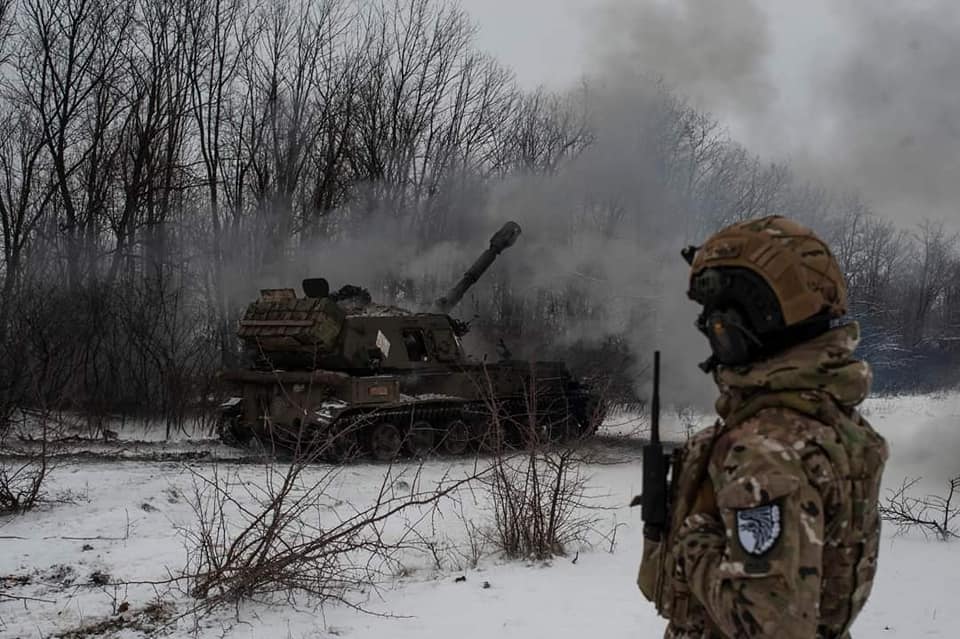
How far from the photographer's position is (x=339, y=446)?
40.1 feet

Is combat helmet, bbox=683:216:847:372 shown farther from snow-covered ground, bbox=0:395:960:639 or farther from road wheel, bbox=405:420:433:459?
road wheel, bbox=405:420:433:459

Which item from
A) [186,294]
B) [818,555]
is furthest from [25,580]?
[186,294]

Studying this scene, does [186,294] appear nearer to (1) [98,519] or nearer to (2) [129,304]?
(2) [129,304]

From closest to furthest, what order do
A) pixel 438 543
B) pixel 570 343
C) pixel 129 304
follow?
1. pixel 438 543
2. pixel 129 304
3. pixel 570 343

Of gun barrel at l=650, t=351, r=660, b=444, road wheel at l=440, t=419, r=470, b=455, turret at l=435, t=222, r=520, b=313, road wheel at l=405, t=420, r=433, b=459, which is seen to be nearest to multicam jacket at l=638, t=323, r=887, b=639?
gun barrel at l=650, t=351, r=660, b=444

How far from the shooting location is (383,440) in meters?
12.4

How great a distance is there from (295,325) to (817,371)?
11341 mm

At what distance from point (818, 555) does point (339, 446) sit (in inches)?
431

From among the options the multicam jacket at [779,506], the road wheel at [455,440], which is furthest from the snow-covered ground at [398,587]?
the road wheel at [455,440]

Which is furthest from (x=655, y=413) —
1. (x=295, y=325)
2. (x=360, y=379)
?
(x=295, y=325)

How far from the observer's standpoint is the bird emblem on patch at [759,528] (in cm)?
169

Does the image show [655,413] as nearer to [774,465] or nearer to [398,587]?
[774,465]

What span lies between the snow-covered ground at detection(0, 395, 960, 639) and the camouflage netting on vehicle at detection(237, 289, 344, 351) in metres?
4.29

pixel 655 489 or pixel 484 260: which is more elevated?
pixel 484 260
